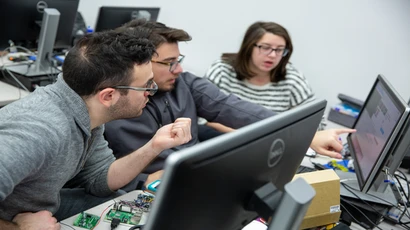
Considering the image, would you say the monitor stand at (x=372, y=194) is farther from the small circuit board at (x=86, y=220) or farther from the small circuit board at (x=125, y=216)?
the small circuit board at (x=86, y=220)

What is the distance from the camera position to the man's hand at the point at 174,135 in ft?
4.55

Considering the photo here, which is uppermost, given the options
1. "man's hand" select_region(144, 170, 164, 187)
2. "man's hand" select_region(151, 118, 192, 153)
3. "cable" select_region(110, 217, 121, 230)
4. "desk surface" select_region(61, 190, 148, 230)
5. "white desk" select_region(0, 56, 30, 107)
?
"man's hand" select_region(151, 118, 192, 153)

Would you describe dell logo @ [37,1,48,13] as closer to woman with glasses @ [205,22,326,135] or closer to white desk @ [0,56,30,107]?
white desk @ [0,56,30,107]

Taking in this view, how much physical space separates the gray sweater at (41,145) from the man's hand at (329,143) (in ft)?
3.16

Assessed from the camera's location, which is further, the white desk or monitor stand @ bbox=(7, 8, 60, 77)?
monitor stand @ bbox=(7, 8, 60, 77)

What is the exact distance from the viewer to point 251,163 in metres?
0.82

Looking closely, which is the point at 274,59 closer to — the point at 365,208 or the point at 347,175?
the point at 347,175

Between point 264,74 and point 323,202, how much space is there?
1.33 m

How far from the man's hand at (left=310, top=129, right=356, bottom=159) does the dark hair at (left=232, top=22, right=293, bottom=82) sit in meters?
0.76

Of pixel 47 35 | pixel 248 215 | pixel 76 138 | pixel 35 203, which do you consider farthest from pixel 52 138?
pixel 47 35

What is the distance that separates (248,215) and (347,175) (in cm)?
96

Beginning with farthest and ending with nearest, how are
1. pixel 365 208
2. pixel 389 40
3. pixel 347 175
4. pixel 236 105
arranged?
pixel 389 40 → pixel 236 105 → pixel 347 175 → pixel 365 208

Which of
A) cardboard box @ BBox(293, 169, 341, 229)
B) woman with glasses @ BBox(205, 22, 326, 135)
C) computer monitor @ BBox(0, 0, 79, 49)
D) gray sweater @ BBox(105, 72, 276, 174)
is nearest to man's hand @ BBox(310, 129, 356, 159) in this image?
gray sweater @ BBox(105, 72, 276, 174)

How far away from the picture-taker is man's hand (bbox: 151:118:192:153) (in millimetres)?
1386
